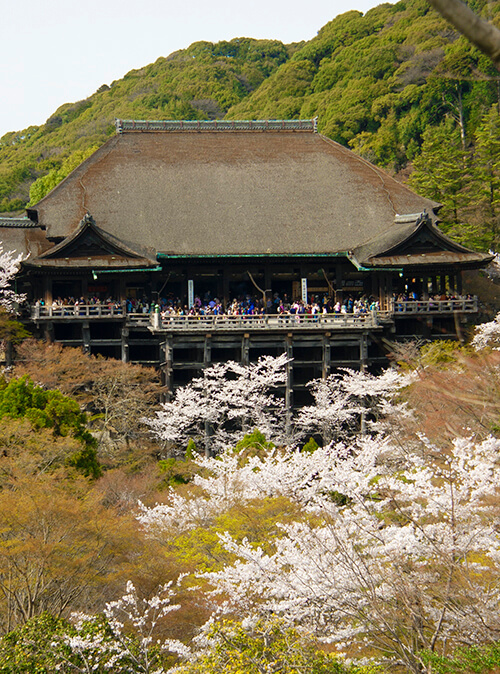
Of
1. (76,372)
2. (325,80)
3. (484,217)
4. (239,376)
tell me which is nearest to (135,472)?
→ (76,372)

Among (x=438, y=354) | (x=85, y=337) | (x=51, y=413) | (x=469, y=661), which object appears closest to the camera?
(x=469, y=661)

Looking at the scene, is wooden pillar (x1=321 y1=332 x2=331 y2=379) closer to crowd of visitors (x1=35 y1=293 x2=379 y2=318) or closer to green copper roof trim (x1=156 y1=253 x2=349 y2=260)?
crowd of visitors (x1=35 y1=293 x2=379 y2=318)

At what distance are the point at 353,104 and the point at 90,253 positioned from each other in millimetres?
37401

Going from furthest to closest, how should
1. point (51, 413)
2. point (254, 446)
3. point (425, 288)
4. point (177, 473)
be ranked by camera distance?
point (425, 288)
point (254, 446)
point (177, 473)
point (51, 413)

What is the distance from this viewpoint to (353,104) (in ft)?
201

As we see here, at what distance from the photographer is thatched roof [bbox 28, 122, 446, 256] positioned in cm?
3241

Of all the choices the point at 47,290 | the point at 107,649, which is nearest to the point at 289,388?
the point at 47,290

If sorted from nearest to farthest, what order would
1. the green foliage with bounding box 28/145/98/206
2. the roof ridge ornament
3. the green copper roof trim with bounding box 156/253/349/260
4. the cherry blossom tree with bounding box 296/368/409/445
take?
1. the cherry blossom tree with bounding box 296/368/409/445
2. the green copper roof trim with bounding box 156/253/349/260
3. the roof ridge ornament
4. the green foliage with bounding box 28/145/98/206

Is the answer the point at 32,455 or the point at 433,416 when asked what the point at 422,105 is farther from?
the point at 32,455

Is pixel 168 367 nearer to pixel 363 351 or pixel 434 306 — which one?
pixel 363 351

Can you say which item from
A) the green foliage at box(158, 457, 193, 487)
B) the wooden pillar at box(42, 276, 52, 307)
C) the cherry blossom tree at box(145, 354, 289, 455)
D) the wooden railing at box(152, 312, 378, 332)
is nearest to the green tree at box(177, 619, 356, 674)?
the green foliage at box(158, 457, 193, 487)

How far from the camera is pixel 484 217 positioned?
4050 cm

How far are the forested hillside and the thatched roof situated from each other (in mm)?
6445

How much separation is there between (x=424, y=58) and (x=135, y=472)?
4588cm
